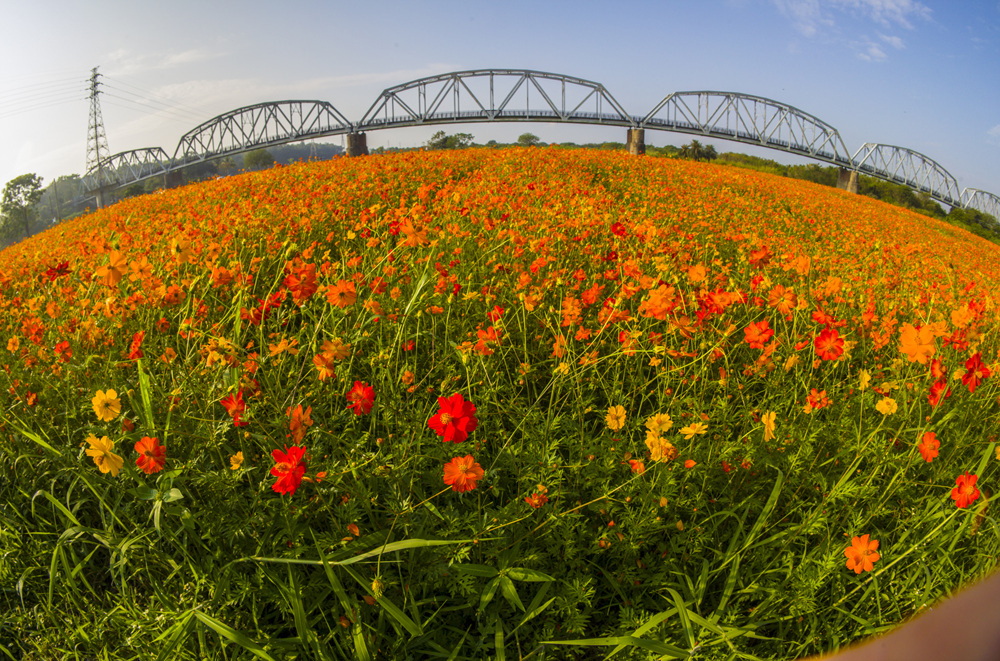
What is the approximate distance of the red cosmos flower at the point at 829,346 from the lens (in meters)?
1.64

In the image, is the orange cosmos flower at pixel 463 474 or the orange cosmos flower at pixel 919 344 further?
the orange cosmos flower at pixel 919 344

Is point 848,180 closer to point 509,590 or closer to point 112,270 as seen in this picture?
point 509,590

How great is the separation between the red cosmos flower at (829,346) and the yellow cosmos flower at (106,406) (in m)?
2.09

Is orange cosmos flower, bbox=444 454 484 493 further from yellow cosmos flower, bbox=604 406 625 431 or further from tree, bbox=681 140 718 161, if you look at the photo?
tree, bbox=681 140 718 161

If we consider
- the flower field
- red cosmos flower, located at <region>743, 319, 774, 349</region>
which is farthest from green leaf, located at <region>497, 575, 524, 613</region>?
red cosmos flower, located at <region>743, 319, 774, 349</region>

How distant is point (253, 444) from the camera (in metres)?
1.87

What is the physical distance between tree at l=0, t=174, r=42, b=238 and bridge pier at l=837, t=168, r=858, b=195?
85.2m

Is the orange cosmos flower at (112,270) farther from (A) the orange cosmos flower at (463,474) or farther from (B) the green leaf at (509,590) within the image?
(B) the green leaf at (509,590)

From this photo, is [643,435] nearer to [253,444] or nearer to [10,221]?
[253,444]

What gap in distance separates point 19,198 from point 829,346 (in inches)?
3429

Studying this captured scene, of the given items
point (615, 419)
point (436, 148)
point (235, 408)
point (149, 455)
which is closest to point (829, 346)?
point (615, 419)

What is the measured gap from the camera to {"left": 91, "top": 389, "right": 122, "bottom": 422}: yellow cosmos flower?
1.34 meters

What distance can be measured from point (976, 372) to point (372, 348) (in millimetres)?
2218

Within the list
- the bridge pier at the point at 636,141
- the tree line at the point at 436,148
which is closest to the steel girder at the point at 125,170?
the tree line at the point at 436,148
